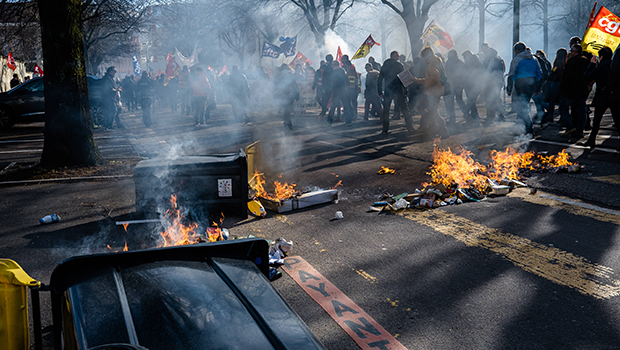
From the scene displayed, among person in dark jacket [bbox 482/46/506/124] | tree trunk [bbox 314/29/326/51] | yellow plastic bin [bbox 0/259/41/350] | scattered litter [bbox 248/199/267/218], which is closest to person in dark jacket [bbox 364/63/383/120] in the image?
person in dark jacket [bbox 482/46/506/124]

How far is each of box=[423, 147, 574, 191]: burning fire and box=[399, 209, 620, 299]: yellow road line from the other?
1.36 metres

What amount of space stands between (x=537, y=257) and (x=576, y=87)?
7.33 m

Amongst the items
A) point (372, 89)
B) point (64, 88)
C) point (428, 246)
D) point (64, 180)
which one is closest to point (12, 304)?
point (428, 246)

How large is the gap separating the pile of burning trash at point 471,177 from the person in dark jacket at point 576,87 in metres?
2.36

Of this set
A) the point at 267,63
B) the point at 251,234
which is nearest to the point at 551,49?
the point at 267,63

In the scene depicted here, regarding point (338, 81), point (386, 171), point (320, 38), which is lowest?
point (386, 171)

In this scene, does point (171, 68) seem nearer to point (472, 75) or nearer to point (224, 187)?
point (472, 75)

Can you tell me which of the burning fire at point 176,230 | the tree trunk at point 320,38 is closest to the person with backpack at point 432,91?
the burning fire at point 176,230

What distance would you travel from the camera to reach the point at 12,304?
6.47 ft

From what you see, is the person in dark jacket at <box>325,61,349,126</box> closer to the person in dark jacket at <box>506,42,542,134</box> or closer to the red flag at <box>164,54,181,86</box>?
the person in dark jacket at <box>506,42,542,134</box>

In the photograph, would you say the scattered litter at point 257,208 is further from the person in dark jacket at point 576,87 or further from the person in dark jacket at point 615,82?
the person in dark jacket at point 576,87

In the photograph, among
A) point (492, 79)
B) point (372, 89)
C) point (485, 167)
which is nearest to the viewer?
point (485, 167)

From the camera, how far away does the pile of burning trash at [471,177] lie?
600 centimetres

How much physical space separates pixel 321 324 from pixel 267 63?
71.8 metres
